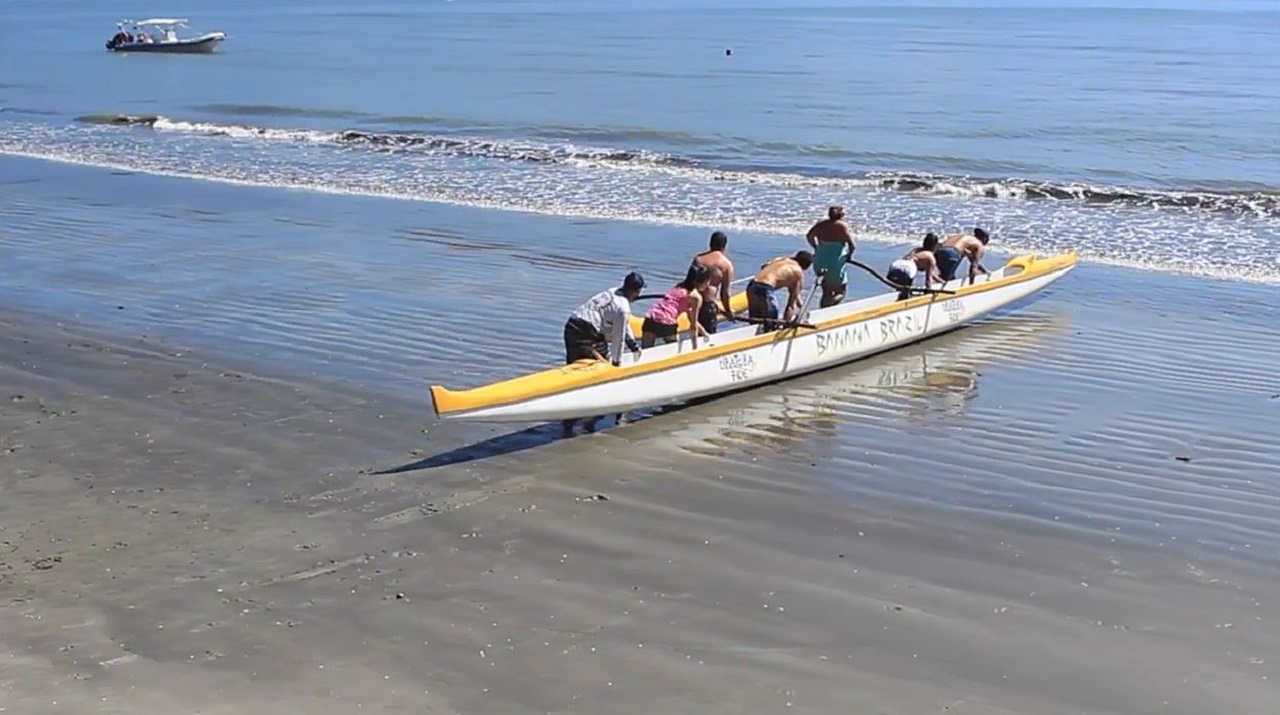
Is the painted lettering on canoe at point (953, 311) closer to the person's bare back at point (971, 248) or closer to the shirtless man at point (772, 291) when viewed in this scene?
the person's bare back at point (971, 248)

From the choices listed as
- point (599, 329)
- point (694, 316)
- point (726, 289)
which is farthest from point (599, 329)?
point (726, 289)

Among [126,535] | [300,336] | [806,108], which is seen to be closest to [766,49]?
[806,108]

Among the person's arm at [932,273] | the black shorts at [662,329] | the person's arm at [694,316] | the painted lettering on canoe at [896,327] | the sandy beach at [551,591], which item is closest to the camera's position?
the sandy beach at [551,591]

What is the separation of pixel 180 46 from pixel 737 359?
5834 centimetres

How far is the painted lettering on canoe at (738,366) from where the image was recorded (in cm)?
1180

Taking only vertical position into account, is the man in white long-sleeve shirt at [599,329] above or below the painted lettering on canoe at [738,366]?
above

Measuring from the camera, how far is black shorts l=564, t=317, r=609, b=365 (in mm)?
11008

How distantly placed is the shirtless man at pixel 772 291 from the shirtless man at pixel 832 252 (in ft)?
3.57

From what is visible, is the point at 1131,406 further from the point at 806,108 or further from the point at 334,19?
the point at 334,19

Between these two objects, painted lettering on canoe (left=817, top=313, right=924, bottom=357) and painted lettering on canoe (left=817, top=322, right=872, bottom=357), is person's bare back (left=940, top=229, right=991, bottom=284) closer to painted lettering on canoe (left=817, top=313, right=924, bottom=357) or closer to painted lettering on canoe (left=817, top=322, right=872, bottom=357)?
painted lettering on canoe (left=817, top=313, right=924, bottom=357)

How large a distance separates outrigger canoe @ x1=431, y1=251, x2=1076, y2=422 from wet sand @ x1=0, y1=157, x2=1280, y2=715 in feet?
0.82

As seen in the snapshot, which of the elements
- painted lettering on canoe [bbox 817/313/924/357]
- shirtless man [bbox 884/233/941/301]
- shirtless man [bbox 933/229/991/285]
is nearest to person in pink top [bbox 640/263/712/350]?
painted lettering on canoe [bbox 817/313/924/357]

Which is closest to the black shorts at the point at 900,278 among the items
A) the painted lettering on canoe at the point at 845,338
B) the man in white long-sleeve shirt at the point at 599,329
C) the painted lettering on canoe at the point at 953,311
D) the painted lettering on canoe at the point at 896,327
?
the painted lettering on canoe at the point at 953,311

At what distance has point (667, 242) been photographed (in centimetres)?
1925
